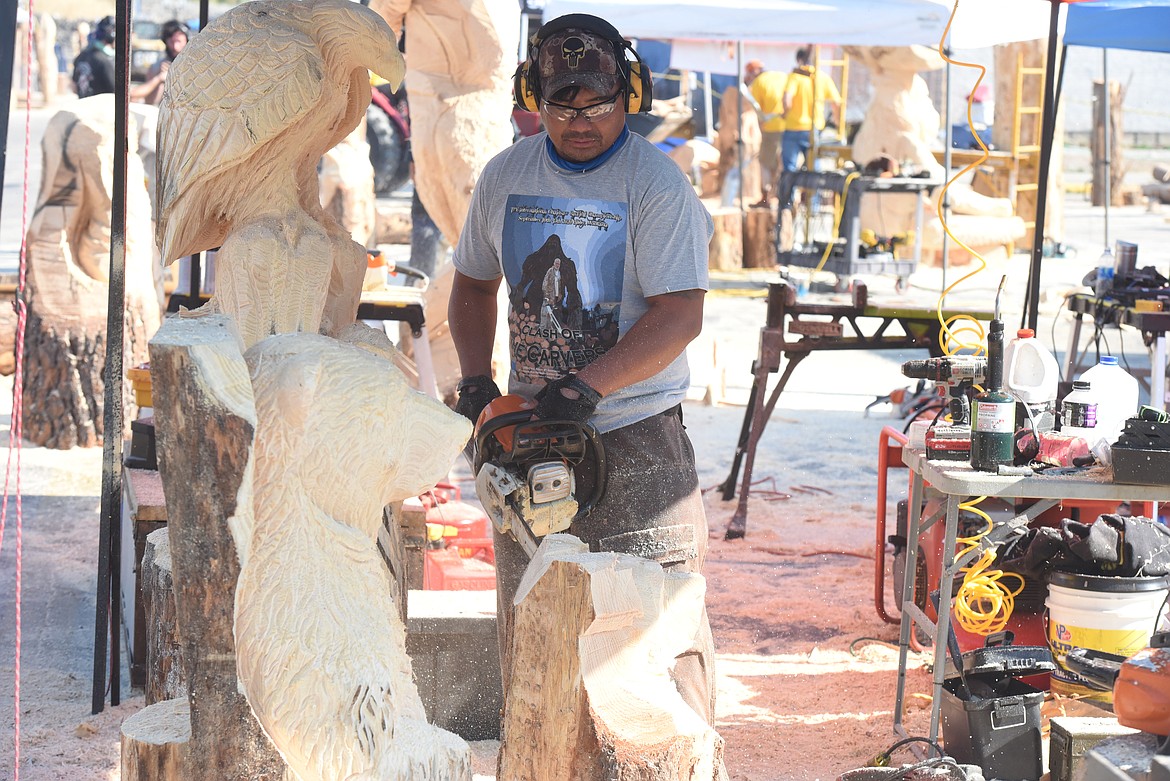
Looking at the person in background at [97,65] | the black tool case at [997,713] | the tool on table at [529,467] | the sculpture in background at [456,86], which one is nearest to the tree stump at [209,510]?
the tool on table at [529,467]

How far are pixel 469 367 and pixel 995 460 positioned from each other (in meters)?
1.25

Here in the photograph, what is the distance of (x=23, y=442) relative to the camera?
230 inches

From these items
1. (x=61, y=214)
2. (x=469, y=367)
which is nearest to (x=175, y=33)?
(x=61, y=214)

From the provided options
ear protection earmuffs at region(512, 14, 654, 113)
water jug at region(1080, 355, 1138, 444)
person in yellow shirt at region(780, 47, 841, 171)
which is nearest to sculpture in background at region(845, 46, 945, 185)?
person in yellow shirt at region(780, 47, 841, 171)

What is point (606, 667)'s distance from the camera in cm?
177

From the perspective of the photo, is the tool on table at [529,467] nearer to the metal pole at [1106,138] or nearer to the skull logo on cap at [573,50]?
the skull logo on cap at [573,50]

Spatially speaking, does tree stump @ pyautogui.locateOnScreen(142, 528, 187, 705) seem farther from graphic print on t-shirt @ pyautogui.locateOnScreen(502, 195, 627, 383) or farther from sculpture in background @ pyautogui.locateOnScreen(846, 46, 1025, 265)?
sculpture in background @ pyautogui.locateOnScreen(846, 46, 1025, 265)

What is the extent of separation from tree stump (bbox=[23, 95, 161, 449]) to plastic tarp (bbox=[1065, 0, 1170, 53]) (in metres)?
4.70

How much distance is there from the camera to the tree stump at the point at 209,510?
1.42 meters

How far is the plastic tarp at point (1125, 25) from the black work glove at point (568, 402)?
449cm

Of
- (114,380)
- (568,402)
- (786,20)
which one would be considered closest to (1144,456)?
(568,402)

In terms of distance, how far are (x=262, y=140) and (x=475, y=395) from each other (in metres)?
0.68

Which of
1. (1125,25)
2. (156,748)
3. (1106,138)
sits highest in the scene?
(1106,138)

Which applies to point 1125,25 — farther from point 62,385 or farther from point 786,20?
point 62,385
